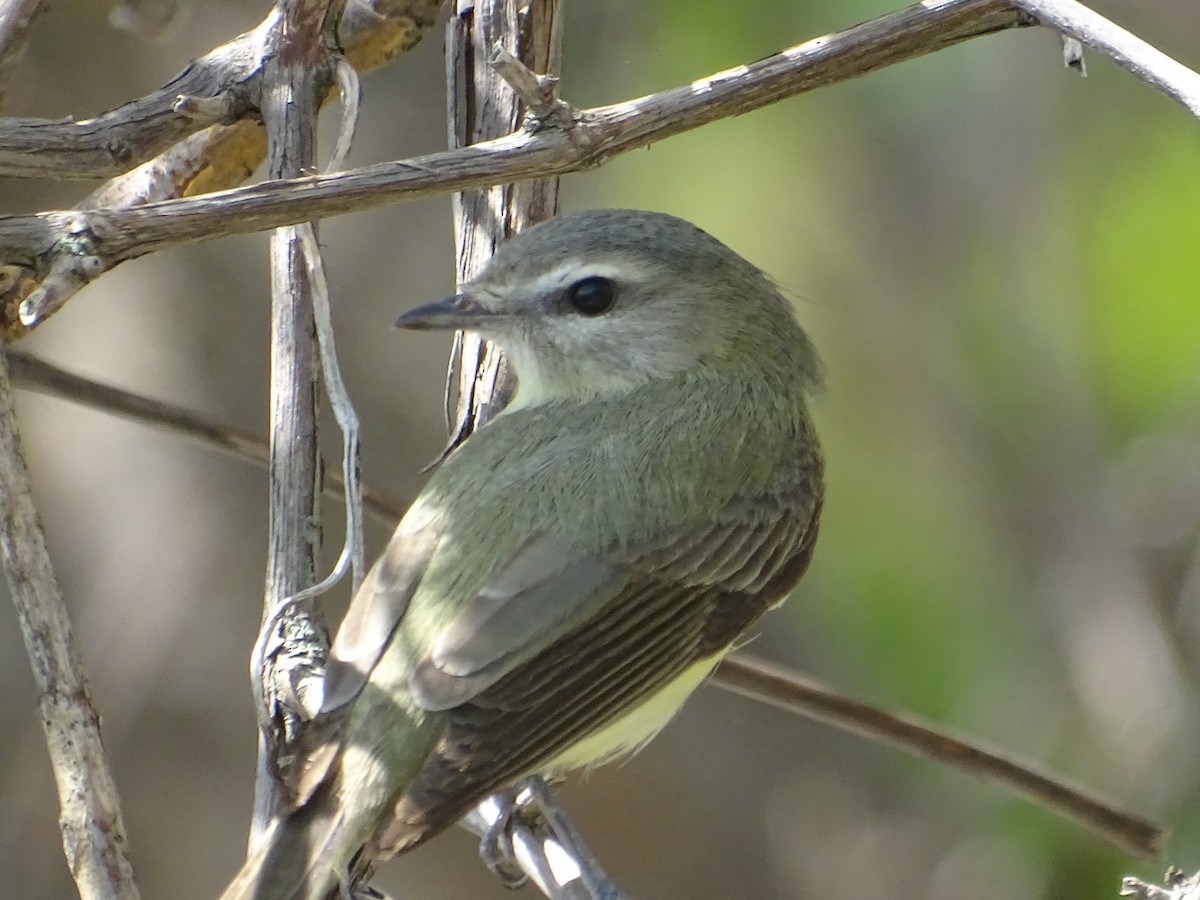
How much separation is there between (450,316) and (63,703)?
1.12 meters

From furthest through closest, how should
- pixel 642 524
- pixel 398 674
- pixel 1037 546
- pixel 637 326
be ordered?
pixel 1037 546
pixel 637 326
pixel 642 524
pixel 398 674

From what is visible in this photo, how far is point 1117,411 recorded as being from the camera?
4.11 meters

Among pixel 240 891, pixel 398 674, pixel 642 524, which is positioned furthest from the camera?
pixel 642 524

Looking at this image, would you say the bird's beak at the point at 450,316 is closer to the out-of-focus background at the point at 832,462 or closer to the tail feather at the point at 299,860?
the tail feather at the point at 299,860

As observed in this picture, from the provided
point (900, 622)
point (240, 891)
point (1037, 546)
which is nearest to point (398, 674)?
point (240, 891)

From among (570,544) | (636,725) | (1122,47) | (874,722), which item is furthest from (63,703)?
(1122,47)

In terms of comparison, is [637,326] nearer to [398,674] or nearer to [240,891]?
[398,674]

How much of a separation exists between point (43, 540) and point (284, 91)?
0.97 meters

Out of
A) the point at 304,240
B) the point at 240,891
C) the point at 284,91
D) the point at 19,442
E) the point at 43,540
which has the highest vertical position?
the point at 284,91

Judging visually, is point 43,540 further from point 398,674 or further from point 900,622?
point 900,622

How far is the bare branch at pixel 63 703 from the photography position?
2.11 m

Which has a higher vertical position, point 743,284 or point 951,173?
point 951,173

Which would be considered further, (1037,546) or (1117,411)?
(1037,546)

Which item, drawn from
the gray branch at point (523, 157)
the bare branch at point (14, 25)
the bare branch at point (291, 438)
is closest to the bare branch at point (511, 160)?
the gray branch at point (523, 157)
